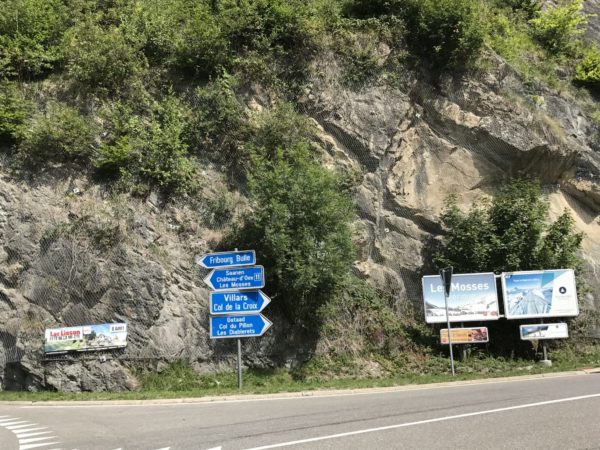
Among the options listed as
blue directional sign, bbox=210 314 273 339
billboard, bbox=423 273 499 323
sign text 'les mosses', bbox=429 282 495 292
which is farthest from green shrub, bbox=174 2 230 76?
billboard, bbox=423 273 499 323

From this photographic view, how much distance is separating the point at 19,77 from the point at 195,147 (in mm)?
7388

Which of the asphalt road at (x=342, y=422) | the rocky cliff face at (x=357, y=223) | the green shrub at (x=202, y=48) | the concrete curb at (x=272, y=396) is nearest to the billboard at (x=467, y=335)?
the rocky cliff face at (x=357, y=223)

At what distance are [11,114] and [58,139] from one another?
1917 mm

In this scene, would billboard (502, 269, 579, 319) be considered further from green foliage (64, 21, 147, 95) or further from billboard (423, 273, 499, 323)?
green foliage (64, 21, 147, 95)

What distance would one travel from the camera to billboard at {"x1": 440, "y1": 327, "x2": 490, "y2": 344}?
56.0 ft

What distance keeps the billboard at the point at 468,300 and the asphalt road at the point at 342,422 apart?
5.63 m

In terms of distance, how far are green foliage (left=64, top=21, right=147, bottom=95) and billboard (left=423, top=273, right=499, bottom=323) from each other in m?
14.1

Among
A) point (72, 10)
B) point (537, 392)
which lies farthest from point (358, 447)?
point (72, 10)

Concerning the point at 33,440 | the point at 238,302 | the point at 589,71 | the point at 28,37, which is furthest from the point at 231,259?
the point at 589,71

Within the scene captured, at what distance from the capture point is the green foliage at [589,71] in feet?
82.1

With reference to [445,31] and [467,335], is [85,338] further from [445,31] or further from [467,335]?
[445,31]

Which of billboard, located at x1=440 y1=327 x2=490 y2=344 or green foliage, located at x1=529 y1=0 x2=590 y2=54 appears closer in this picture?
billboard, located at x1=440 y1=327 x2=490 y2=344

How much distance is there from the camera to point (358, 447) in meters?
6.17

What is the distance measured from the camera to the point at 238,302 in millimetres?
14289
